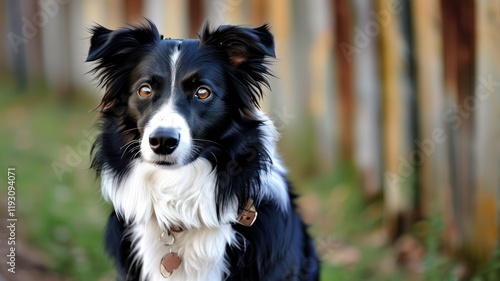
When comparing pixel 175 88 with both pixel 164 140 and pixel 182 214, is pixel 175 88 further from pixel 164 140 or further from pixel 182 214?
pixel 182 214

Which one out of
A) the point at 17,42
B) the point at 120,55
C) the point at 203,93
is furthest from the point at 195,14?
the point at 203,93

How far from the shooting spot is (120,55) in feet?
10.9

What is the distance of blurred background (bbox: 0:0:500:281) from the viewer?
471cm

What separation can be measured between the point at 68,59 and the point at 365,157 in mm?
3417

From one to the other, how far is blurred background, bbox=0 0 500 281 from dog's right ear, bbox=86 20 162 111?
4.49 feet

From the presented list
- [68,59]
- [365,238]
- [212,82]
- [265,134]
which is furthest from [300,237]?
[68,59]

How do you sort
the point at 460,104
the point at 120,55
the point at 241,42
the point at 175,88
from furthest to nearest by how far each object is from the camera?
the point at 460,104, the point at 120,55, the point at 241,42, the point at 175,88

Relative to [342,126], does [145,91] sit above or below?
above

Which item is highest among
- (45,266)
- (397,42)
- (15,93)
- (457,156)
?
(397,42)

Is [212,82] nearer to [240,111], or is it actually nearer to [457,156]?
[240,111]

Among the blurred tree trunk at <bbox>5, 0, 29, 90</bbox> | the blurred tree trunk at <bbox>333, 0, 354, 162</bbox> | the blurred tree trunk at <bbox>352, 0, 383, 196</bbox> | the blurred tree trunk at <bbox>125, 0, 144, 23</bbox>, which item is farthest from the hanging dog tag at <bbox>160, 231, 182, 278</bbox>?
the blurred tree trunk at <bbox>5, 0, 29, 90</bbox>

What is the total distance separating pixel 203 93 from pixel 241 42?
0.33m

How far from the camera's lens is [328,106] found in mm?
6293

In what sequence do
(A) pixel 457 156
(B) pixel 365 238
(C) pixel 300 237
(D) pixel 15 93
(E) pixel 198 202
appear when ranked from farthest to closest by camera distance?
(D) pixel 15 93, (B) pixel 365 238, (A) pixel 457 156, (C) pixel 300 237, (E) pixel 198 202
